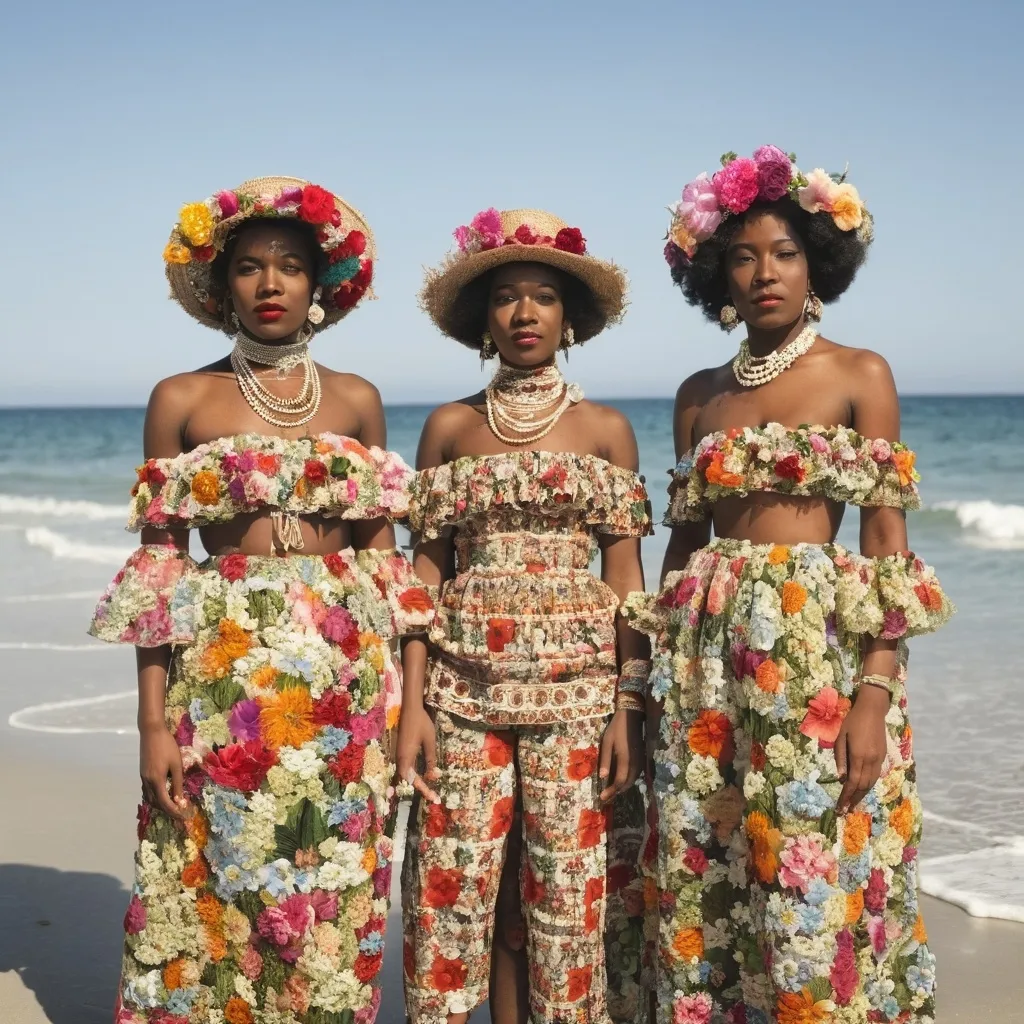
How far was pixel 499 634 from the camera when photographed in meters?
3.57

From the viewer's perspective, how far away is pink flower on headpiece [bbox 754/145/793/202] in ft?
11.1

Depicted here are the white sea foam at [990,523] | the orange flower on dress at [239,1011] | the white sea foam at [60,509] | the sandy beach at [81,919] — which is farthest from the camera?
the white sea foam at [60,509]

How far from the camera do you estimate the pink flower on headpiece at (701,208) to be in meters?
3.48

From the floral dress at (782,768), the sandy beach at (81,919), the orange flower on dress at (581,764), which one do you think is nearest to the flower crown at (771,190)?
the floral dress at (782,768)

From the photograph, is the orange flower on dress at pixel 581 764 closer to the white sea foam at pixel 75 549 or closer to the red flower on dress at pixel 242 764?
the red flower on dress at pixel 242 764

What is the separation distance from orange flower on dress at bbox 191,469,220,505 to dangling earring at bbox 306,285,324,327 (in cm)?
56

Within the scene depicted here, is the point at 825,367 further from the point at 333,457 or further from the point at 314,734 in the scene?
the point at 314,734

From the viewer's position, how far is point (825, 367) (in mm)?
3420

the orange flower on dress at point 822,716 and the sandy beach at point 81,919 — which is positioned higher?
the orange flower on dress at point 822,716

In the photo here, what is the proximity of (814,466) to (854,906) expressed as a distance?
1149mm

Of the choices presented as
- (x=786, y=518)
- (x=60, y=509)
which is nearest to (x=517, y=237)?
(x=786, y=518)

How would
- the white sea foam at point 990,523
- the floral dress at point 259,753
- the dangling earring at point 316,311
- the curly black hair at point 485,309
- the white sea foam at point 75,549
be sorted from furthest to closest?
the white sea foam at point 990,523
the white sea foam at point 75,549
the curly black hair at point 485,309
the dangling earring at point 316,311
the floral dress at point 259,753

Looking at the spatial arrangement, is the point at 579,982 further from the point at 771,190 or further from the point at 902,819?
the point at 771,190

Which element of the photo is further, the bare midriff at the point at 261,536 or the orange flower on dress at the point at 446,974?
the orange flower on dress at the point at 446,974
